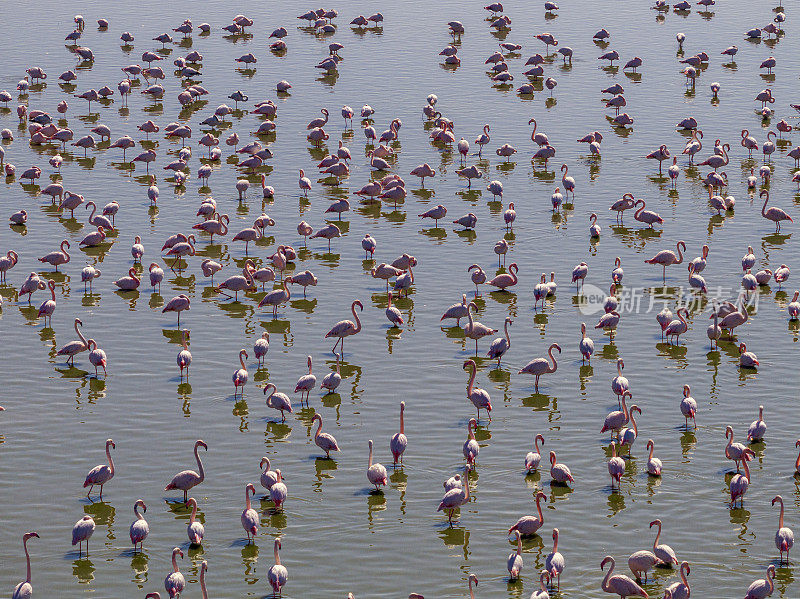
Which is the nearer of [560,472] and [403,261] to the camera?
[560,472]

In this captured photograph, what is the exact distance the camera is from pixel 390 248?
42.3 metres

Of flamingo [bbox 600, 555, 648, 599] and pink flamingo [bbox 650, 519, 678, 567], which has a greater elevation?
pink flamingo [bbox 650, 519, 678, 567]

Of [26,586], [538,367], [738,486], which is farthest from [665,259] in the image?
[26,586]

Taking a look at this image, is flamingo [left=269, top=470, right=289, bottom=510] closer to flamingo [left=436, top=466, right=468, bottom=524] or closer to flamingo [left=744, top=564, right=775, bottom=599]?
flamingo [left=436, top=466, right=468, bottom=524]

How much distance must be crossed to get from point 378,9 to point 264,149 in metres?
33.9

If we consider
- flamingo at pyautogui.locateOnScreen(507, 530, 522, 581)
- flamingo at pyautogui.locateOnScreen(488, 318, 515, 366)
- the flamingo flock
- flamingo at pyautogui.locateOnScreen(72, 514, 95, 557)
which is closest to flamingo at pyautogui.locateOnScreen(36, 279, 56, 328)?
the flamingo flock

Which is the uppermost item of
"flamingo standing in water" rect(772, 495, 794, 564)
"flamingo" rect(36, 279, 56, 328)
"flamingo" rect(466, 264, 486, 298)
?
"flamingo" rect(466, 264, 486, 298)

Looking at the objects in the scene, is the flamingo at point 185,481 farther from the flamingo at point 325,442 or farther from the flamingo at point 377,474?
the flamingo at point 377,474

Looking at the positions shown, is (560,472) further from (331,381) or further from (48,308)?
(48,308)

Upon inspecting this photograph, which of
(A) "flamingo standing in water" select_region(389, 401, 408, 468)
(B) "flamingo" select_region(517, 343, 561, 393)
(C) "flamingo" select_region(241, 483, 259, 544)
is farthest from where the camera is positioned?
(B) "flamingo" select_region(517, 343, 561, 393)

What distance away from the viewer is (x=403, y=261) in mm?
39375

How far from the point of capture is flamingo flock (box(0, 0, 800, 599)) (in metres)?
26.8

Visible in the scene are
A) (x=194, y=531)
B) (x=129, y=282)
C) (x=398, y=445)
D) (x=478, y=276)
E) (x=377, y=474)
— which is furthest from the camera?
(x=129, y=282)

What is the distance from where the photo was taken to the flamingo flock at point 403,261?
26750mm
